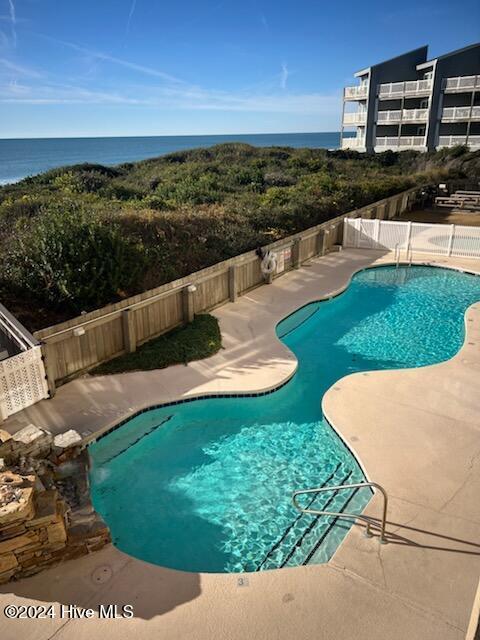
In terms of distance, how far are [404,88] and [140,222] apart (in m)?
35.2

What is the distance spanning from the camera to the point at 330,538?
5887 mm

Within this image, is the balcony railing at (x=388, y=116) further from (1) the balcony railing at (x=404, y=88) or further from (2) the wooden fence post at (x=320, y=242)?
(2) the wooden fence post at (x=320, y=242)

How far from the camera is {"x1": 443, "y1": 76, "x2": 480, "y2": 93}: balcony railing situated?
36375 millimetres

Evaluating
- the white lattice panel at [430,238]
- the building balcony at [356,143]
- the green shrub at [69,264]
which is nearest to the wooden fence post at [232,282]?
the green shrub at [69,264]

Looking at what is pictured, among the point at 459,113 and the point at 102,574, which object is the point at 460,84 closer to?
the point at 459,113

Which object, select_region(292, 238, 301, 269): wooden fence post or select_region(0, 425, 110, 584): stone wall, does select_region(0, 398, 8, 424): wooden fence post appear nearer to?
select_region(0, 425, 110, 584): stone wall

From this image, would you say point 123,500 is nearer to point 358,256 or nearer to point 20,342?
point 20,342

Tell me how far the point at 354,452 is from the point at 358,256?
41.6 ft

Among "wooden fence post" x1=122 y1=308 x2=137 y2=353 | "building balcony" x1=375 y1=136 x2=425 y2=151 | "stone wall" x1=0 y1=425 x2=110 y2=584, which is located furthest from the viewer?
"building balcony" x1=375 y1=136 x2=425 y2=151

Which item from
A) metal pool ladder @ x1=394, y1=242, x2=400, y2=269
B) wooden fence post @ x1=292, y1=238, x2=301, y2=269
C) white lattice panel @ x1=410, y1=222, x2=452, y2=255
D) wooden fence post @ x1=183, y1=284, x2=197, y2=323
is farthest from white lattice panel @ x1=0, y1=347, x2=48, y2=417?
white lattice panel @ x1=410, y1=222, x2=452, y2=255

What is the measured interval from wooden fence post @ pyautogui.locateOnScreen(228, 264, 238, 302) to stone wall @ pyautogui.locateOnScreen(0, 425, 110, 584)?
777cm

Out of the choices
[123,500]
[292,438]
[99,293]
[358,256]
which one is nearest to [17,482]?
[123,500]

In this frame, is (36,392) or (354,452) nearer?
(354,452)

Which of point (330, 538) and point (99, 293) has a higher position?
point (99, 293)
